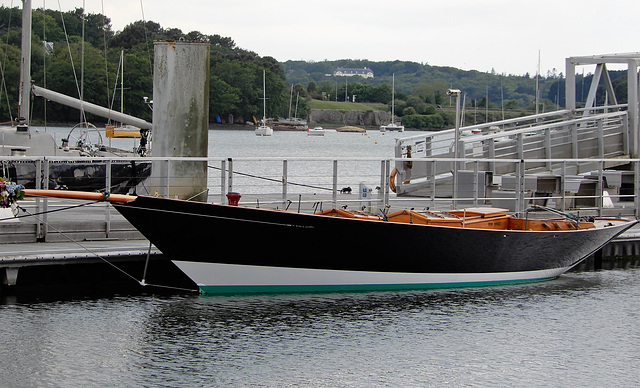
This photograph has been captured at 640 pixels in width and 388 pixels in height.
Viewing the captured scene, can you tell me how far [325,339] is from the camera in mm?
13156

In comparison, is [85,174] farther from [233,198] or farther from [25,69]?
[233,198]

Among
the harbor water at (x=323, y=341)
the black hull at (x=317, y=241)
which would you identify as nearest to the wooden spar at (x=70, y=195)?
the black hull at (x=317, y=241)

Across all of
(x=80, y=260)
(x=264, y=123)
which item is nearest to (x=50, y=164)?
(x=80, y=260)

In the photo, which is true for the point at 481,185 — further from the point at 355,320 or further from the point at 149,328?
the point at 149,328

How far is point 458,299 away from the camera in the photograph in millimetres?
16141

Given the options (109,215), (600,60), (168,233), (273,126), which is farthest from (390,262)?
(273,126)

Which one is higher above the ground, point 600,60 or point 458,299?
point 600,60

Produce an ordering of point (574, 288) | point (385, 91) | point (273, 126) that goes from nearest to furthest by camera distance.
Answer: point (574, 288) < point (273, 126) < point (385, 91)

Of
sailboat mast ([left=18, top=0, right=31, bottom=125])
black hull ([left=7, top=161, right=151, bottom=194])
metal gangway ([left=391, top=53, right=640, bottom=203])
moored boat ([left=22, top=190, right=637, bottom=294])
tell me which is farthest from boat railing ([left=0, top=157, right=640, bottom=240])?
sailboat mast ([left=18, top=0, right=31, bottom=125])

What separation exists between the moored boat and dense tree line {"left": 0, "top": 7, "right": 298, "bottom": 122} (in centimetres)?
1698

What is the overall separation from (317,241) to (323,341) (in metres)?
2.72

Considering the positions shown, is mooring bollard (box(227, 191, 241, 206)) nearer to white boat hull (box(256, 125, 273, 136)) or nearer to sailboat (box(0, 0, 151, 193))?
sailboat (box(0, 0, 151, 193))

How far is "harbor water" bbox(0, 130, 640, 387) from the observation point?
11.5m

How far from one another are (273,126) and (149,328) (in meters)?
130
